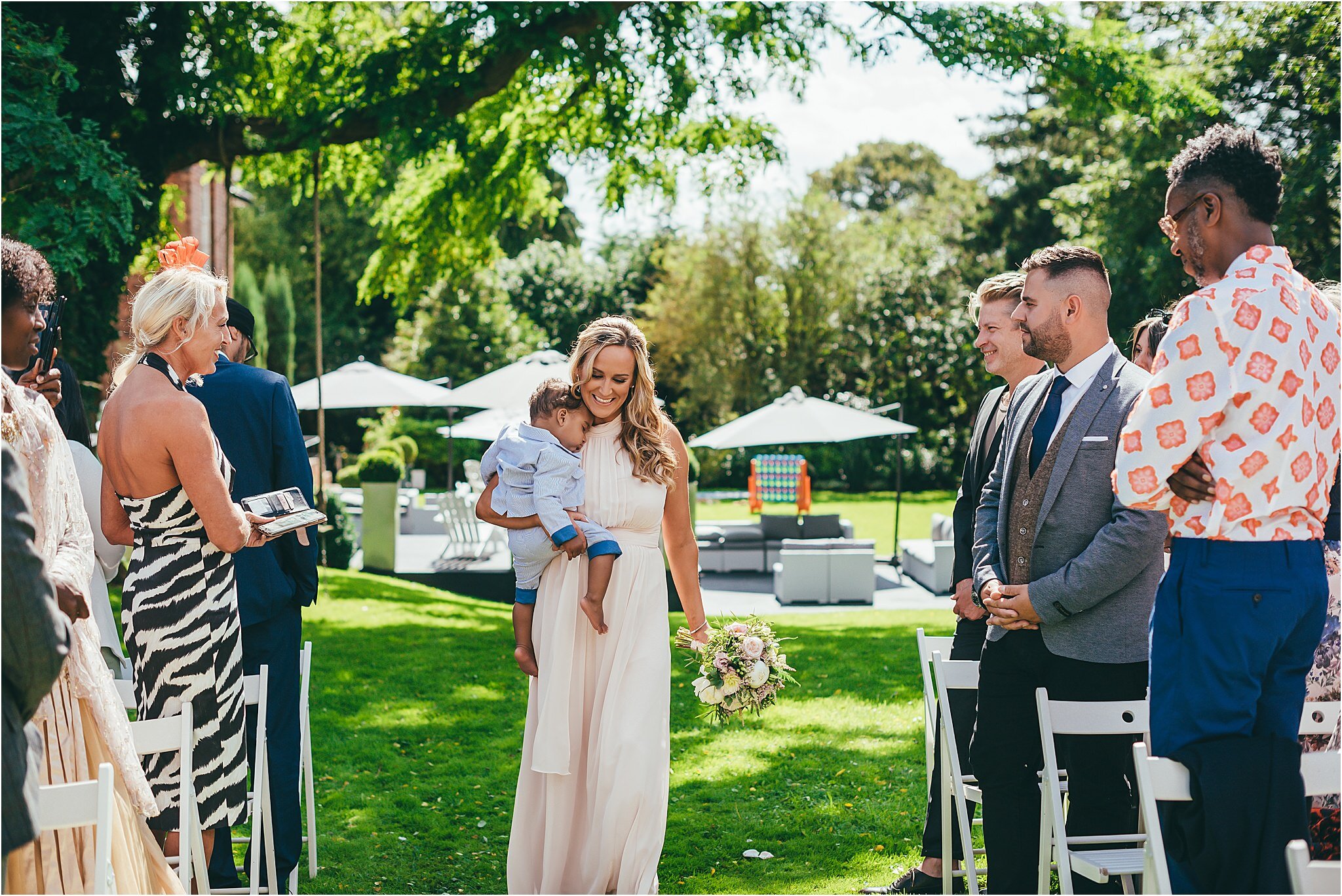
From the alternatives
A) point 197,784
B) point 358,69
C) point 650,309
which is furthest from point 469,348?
point 197,784

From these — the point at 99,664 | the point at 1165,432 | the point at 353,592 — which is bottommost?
the point at 353,592

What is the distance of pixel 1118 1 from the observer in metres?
19.8

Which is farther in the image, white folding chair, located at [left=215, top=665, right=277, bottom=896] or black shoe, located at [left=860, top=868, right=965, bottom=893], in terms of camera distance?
black shoe, located at [left=860, top=868, right=965, bottom=893]

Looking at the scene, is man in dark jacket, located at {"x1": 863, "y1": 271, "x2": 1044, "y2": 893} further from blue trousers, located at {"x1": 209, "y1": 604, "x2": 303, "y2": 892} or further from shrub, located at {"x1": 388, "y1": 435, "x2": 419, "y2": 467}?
shrub, located at {"x1": 388, "y1": 435, "x2": 419, "y2": 467}

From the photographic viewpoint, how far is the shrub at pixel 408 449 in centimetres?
3139

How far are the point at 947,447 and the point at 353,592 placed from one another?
23964mm

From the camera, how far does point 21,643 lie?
234cm

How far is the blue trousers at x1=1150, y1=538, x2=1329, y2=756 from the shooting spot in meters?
2.91

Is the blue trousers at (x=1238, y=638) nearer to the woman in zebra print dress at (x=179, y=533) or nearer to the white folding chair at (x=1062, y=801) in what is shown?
the white folding chair at (x=1062, y=801)

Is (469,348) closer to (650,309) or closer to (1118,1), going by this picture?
(650,309)

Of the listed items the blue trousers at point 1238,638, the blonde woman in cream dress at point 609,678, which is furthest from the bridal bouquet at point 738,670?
the blue trousers at point 1238,638

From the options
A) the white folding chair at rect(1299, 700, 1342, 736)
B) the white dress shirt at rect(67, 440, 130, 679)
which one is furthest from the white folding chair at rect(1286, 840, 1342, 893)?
the white dress shirt at rect(67, 440, 130, 679)

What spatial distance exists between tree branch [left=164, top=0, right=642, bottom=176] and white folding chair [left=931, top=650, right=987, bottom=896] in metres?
7.90

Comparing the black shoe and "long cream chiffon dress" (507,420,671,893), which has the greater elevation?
"long cream chiffon dress" (507,420,671,893)
